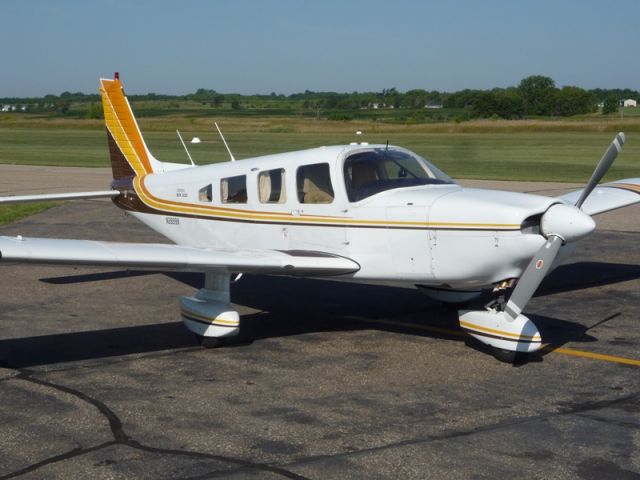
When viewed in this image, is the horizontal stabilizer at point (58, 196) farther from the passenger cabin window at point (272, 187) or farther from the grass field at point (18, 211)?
the grass field at point (18, 211)

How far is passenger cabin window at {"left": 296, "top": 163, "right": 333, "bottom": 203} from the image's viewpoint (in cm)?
1041

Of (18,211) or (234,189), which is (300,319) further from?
(18,211)

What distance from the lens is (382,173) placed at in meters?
10.2

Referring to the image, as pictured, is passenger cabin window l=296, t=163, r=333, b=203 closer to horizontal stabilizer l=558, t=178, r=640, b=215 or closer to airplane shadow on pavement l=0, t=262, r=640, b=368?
airplane shadow on pavement l=0, t=262, r=640, b=368

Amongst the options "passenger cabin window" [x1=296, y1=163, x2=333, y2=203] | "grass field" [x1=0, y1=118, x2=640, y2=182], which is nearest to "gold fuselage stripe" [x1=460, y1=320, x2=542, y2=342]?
"passenger cabin window" [x1=296, y1=163, x2=333, y2=203]

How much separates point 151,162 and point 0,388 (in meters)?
6.34

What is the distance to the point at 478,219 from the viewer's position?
9047mm

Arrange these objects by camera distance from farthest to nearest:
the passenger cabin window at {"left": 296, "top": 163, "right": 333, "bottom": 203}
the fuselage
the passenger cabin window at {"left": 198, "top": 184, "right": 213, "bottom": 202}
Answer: the passenger cabin window at {"left": 198, "top": 184, "right": 213, "bottom": 202} → the passenger cabin window at {"left": 296, "top": 163, "right": 333, "bottom": 203} → the fuselage

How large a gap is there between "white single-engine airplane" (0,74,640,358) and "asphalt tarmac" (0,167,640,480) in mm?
646

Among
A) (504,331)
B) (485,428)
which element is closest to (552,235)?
(504,331)

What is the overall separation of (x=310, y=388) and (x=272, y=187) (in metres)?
3.31

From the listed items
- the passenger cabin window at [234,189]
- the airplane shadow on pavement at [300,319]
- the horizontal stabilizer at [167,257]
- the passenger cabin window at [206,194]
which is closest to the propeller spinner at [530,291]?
the airplane shadow on pavement at [300,319]

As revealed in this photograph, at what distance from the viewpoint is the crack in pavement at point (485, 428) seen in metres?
6.58

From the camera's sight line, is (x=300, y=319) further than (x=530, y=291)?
Yes
